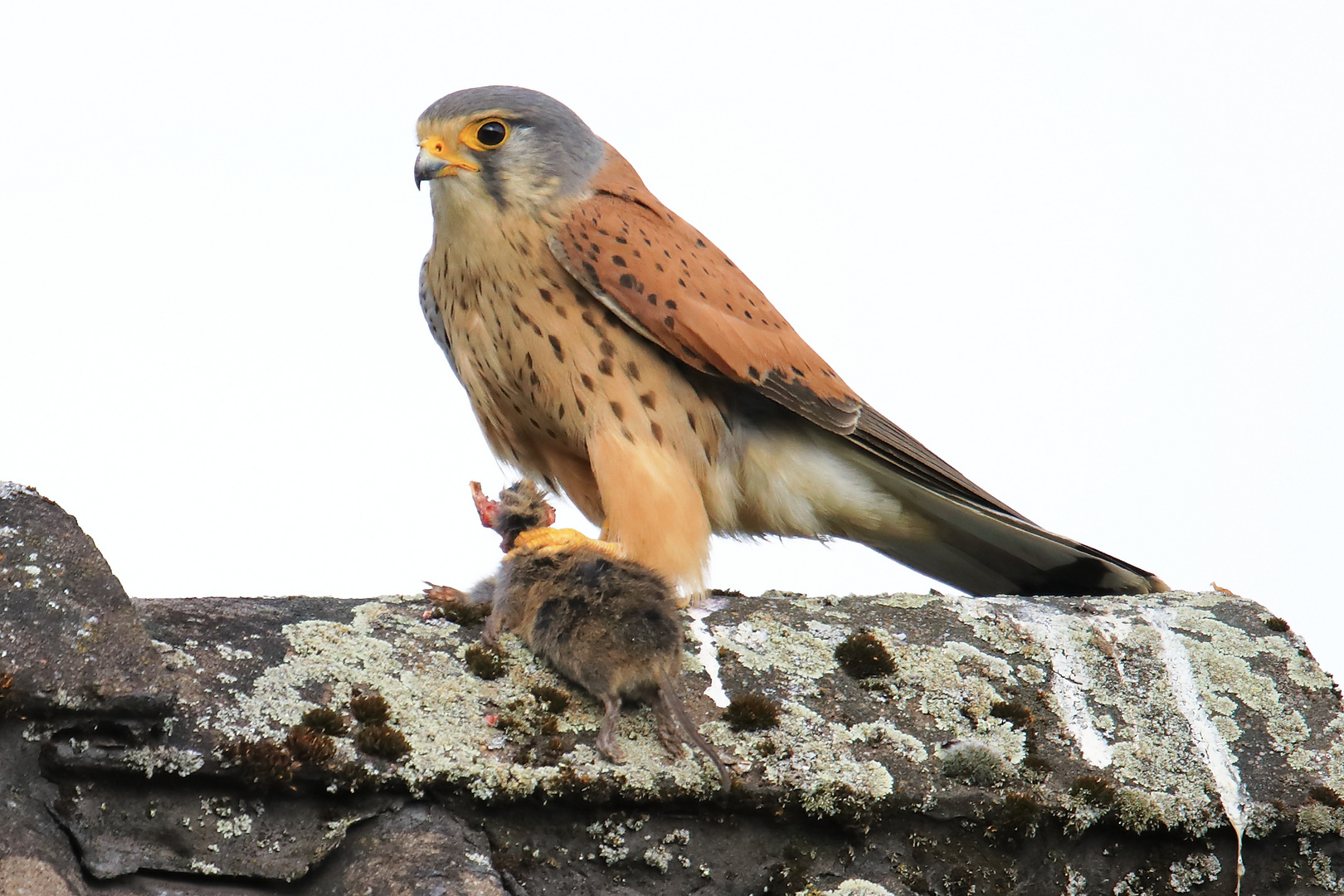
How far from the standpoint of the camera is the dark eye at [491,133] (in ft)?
13.0

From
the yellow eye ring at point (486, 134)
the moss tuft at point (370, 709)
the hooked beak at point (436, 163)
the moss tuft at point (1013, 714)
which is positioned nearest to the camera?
the moss tuft at point (370, 709)

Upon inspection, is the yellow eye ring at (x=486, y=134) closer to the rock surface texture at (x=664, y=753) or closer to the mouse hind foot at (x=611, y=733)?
the rock surface texture at (x=664, y=753)

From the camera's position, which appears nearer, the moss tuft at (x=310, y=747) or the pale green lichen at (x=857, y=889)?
the moss tuft at (x=310, y=747)

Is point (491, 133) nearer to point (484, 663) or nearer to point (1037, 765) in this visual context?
point (484, 663)

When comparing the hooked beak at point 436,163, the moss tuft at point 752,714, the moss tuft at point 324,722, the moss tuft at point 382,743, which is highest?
the hooked beak at point 436,163

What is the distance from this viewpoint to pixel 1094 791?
2594 mm

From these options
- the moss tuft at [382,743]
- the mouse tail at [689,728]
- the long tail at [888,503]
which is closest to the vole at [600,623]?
the mouse tail at [689,728]

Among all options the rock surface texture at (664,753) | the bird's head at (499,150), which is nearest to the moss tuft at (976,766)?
the rock surface texture at (664,753)

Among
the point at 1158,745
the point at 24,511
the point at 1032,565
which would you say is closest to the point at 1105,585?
the point at 1032,565

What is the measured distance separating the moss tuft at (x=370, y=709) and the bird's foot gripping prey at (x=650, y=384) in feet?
4.02

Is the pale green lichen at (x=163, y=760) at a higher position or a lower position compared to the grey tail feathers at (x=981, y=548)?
lower

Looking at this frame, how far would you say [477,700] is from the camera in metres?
2.47

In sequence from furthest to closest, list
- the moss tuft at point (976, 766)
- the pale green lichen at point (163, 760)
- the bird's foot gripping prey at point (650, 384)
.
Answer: the bird's foot gripping prey at point (650, 384) < the moss tuft at point (976, 766) < the pale green lichen at point (163, 760)

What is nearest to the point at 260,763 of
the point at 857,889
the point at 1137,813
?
the point at 857,889
